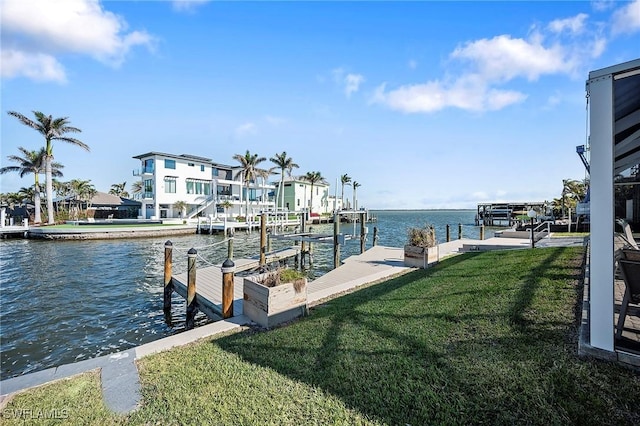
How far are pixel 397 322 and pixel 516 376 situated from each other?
72.3 inches

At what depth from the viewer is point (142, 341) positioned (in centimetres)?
710

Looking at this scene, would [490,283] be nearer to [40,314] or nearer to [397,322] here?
[397,322]

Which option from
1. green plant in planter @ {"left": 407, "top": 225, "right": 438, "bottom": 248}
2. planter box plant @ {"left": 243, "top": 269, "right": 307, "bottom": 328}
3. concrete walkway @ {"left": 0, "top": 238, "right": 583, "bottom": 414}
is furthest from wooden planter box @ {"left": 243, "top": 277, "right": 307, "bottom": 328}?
green plant in planter @ {"left": 407, "top": 225, "right": 438, "bottom": 248}

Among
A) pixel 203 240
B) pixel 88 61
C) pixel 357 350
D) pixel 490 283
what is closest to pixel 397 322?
pixel 357 350

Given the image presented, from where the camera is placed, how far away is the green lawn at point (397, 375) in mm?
2621

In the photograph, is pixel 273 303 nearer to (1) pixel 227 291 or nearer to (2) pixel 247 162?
(1) pixel 227 291

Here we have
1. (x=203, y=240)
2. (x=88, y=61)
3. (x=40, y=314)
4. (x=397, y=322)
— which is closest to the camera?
(x=397, y=322)

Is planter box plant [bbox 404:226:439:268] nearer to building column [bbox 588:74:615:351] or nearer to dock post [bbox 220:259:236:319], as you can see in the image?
dock post [bbox 220:259:236:319]

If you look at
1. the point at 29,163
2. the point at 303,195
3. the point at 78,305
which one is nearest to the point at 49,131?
the point at 29,163

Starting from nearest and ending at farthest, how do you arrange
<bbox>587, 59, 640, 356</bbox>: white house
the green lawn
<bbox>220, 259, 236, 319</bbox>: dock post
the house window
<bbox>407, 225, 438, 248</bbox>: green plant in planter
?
the green lawn, <bbox>587, 59, 640, 356</bbox>: white house, <bbox>220, 259, 236, 319</bbox>: dock post, <bbox>407, 225, 438, 248</bbox>: green plant in planter, the house window

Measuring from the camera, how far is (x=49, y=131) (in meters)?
34.7

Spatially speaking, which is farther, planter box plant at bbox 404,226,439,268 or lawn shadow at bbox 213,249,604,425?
planter box plant at bbox 404,226,439,268

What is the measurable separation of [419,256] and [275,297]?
612 cm

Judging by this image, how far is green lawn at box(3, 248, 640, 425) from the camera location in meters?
2.62
